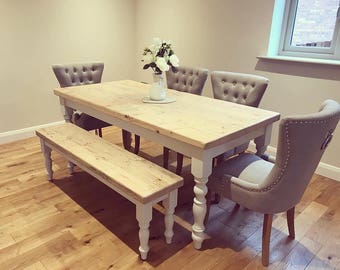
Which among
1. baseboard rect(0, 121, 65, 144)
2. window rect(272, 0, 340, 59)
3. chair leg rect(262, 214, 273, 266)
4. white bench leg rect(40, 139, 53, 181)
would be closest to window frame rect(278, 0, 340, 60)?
window rect(272, 0, 340, 59)

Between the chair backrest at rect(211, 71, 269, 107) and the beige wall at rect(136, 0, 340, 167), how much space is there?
0.59 m

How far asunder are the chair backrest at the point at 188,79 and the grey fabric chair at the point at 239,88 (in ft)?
0.60

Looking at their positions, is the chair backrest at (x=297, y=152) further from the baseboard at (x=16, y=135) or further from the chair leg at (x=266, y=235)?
the baseboard at (x=16, y=135)

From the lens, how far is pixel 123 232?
6.64ft

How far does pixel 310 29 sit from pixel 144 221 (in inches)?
93.9

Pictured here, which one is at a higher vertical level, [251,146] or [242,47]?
[242,47]

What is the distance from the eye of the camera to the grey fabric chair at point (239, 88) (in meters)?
2.42

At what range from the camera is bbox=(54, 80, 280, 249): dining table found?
5.51 ft

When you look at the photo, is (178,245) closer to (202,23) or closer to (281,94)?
(281,94)

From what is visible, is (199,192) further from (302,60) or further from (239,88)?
(302,60)

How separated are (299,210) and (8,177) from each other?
8.10ft

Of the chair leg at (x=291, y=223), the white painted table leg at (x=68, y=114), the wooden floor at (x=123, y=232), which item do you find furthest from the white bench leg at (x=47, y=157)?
the chair leg at (x=291, y=223)

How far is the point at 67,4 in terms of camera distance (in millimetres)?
3557

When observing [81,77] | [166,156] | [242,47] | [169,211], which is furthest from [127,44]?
[169,211]
